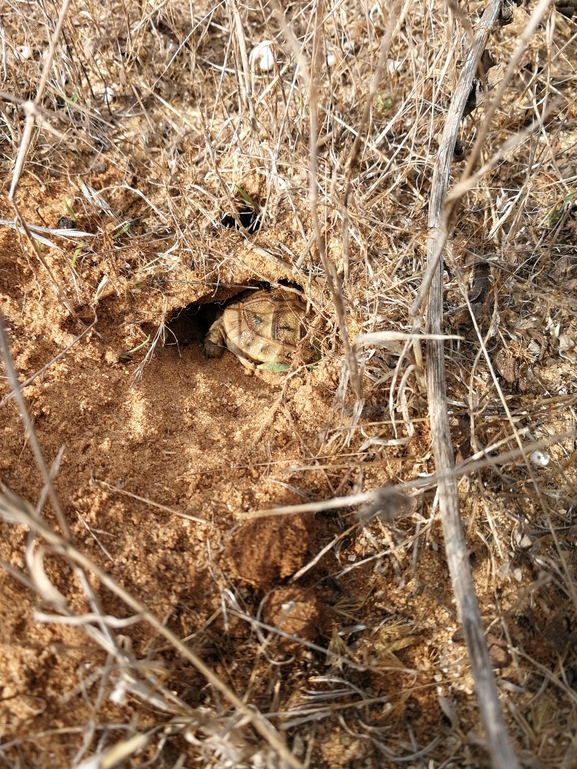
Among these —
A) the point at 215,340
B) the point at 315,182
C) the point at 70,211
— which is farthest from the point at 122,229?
the point at 315,182

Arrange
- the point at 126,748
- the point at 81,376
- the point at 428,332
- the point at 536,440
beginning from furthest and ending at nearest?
the point at 81,376
the point at 536,440
the point at 428,332
the point at 126,748

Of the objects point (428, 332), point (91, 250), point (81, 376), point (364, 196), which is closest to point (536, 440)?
point (428, 332)

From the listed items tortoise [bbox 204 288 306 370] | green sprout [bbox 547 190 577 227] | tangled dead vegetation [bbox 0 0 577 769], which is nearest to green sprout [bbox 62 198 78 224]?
tangled dead vegetation [bbox 0 0 577 769]

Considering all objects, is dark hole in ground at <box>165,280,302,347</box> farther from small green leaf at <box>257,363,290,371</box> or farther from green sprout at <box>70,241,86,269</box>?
green sprout at <box>70,241,86,269</box>

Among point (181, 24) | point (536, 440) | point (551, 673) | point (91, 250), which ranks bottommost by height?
point (551, 673)

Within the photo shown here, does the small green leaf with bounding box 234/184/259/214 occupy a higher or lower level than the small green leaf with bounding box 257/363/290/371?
higher

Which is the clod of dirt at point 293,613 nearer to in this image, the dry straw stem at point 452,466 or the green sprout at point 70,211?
the dry straw stem at point 452,466

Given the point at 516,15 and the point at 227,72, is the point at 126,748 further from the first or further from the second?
the point at 516,15
